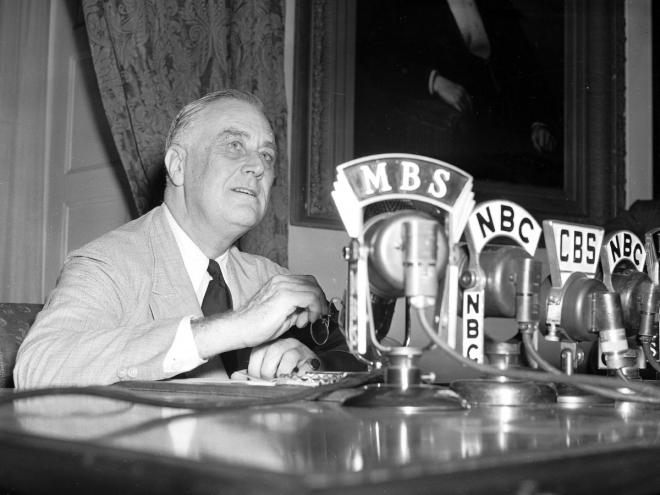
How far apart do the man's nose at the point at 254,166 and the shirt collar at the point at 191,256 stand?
227mm

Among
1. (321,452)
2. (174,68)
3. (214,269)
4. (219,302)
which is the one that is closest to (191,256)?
(214,269)

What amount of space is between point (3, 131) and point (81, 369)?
2342mm

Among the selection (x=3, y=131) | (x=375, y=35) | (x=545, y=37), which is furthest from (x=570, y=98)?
(x=3, y=131)

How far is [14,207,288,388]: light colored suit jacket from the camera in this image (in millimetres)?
1332

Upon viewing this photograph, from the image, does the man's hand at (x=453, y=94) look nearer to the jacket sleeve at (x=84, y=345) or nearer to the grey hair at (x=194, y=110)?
the grey hair at (x=194, y=110)

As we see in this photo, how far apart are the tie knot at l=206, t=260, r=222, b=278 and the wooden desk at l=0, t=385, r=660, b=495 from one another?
112 cm

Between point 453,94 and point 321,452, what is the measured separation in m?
3.18

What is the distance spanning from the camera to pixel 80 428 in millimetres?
644

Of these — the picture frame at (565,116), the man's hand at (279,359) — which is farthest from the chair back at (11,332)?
the picture frame at (565,116)

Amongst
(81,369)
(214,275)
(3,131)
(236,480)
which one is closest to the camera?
(236,480)

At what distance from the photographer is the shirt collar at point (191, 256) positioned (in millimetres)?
1920

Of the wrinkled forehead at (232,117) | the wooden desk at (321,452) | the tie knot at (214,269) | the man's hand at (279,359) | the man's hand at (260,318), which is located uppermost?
the wrinkled forehead at (232,117)

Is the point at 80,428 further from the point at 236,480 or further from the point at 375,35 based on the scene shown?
the point at 375,35

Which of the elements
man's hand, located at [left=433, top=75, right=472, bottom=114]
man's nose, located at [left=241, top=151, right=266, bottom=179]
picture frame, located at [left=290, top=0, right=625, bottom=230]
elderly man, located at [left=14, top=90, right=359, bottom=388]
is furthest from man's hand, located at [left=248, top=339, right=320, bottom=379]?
man's hand, located at [left=433, top=75, right=472, bottom=114]
